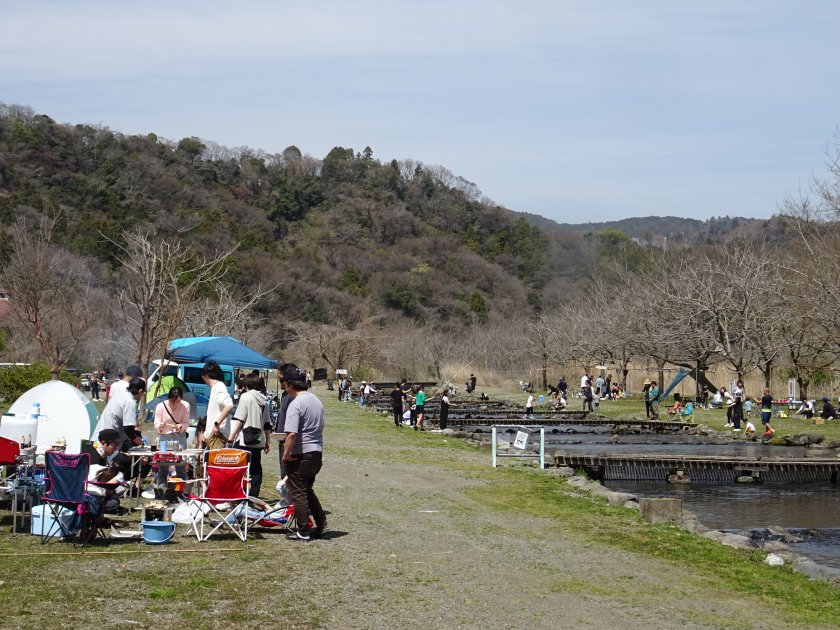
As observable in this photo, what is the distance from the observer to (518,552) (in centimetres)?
1049

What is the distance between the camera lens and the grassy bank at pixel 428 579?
763cm

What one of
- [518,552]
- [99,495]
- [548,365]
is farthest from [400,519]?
[548,365]

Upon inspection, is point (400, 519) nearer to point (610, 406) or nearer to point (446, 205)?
point (610, 406)

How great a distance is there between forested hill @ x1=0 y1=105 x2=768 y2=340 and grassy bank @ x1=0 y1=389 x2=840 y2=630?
52.4 m

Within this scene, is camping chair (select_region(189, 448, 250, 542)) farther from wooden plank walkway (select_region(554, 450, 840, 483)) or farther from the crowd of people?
wooden plank walkway (select_region(554, 450, 840, 483))

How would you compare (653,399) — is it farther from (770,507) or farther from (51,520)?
(51,520)

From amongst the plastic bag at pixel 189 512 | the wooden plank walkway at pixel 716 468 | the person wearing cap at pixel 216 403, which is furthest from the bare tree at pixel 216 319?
the plastic bag at pixel 189 512

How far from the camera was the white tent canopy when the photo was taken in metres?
14.6

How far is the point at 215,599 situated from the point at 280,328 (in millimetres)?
66634

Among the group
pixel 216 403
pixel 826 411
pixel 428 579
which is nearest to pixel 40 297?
pixel 216 403

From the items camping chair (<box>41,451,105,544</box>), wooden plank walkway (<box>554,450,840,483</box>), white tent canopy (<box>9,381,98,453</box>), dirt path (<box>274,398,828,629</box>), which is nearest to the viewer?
dirt path (<box>274,398,828,629</box>)

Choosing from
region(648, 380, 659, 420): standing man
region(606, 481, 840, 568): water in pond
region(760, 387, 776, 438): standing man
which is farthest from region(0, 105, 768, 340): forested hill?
region(606, 481, 840, 568): water in pond

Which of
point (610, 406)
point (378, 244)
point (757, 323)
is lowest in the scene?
point (610, 406)

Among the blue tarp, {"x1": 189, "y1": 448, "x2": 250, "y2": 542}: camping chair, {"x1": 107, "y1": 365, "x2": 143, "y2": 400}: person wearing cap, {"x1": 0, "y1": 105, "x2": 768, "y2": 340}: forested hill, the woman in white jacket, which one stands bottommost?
{"x1": 189, "y1": 448, "x2": 250, "y2": 542}: camping chair
